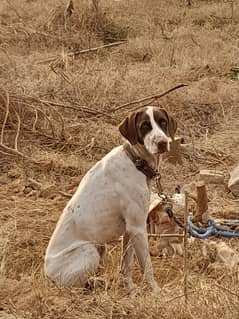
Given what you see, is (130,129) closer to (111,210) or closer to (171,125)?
(171,125)

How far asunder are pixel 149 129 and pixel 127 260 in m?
0.86

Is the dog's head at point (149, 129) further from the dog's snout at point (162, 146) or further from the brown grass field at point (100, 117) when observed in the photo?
the brown grass field at point (100, 117)

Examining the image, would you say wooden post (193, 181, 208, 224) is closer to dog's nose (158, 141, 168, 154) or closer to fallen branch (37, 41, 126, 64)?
dog's nose (158, 141, 168, 154)

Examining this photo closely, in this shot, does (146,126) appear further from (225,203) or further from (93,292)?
(225,203)

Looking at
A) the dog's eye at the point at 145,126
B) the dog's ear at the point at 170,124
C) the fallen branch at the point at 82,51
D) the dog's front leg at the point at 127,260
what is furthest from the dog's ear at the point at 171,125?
the fallen branch at the point at 82,51

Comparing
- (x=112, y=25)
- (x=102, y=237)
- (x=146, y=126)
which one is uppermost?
(x=146, y=126)

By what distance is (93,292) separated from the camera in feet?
13.4

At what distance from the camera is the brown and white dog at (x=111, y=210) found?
168 inches

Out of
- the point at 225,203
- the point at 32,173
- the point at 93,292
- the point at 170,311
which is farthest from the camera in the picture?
the point at 32,173

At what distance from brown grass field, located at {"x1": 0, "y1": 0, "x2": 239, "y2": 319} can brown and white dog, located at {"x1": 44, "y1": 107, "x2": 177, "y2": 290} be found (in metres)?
0.15

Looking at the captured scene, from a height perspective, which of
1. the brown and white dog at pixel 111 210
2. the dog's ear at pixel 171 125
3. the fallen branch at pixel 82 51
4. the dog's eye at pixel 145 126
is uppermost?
the dog's eye at pixel 145 126

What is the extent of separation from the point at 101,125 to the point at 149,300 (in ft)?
13.6

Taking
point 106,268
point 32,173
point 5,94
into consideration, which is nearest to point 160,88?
point 5,94

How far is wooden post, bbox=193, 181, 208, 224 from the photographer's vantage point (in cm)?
530
